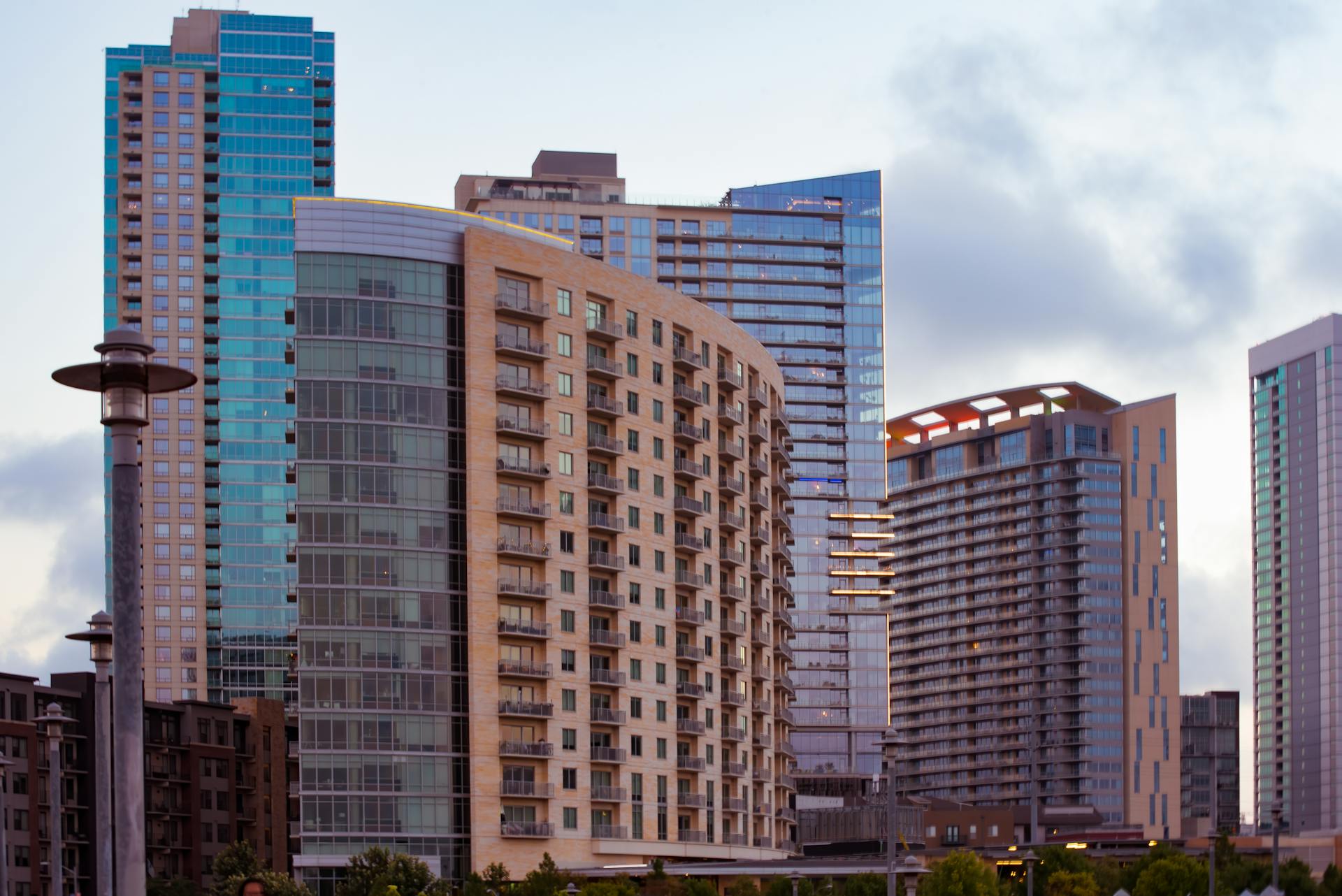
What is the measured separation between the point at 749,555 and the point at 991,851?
65.0m

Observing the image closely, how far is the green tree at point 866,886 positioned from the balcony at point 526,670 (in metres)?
22.2

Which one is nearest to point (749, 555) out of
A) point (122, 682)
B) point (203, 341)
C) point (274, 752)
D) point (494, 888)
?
point (494, 888)

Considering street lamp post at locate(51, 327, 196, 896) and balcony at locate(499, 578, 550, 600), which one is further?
balcony at locate(499, 578, 550, 600)

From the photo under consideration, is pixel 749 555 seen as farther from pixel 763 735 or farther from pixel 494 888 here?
pixel 494 888

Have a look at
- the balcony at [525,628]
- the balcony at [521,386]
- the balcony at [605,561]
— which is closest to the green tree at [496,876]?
the balcony at [525,628]

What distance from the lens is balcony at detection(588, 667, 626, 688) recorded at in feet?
391

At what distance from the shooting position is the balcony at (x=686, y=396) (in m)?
129

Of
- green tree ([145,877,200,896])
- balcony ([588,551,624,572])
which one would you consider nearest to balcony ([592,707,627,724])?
balcony ([588,551,624,572])

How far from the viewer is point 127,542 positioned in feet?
65.7

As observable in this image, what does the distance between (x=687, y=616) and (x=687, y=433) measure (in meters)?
12.5

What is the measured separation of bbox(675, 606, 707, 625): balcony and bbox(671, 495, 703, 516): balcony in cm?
648

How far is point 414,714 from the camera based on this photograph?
371 feet

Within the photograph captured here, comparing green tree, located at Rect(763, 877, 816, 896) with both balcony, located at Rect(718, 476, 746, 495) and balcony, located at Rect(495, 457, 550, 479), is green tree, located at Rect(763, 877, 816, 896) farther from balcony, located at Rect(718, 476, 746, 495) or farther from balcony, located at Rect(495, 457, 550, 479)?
balcony, located at Rect(718, 476, 746, 495)

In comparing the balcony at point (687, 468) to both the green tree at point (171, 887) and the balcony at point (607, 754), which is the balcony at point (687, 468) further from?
the green tree at point (171, 887)
